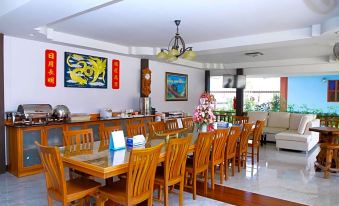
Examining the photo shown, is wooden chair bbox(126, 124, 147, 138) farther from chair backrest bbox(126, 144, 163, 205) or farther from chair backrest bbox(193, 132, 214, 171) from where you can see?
chair backrest bbox(126, 144, 163, 205)

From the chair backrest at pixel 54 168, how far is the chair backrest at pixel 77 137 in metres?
0.86

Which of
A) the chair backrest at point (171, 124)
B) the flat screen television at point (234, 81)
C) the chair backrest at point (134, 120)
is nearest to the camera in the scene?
the chair backrest at point (171, 124)

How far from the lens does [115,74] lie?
6.14 meters

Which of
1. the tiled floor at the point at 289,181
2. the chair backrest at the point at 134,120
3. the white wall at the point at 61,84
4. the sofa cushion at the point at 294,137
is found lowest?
the tiled floor at the point at 289,181

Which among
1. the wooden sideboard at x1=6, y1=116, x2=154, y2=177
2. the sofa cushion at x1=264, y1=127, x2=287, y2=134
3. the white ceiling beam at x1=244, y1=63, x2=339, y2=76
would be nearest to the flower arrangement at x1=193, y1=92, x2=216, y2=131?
the wooden sideboard at x1=6, y1=116, x2=154, y2=177

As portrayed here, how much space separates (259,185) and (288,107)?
8388 millimetres

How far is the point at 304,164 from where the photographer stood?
5.21 meters

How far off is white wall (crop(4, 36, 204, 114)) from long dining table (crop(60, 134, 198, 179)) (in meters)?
2.10

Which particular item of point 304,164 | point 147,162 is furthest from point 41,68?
point 304,164

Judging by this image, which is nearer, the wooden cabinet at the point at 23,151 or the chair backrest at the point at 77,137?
the chair backrest at the point at 77,137

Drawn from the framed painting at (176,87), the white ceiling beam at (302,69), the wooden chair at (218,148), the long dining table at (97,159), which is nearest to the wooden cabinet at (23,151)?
the long dining table at (97,159)

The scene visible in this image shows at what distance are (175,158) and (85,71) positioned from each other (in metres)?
3.43

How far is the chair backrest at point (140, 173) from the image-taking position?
226cm

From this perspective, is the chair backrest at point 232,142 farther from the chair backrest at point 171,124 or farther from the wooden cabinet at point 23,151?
the wooden cabinet at point 23,151
